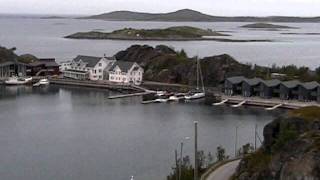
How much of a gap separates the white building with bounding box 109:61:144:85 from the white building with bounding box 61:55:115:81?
75 cm

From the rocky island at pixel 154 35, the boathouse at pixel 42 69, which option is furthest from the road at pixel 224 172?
the rocky island at pixel 154 35

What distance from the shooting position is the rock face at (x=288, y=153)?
5.69 m

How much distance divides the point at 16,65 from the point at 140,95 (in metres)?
6.49

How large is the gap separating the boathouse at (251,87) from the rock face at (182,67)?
1205 mm

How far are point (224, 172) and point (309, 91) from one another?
362 inches

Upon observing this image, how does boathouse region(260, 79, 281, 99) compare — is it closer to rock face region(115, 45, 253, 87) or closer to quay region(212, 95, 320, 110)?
quay region(212, 95, 320, 110)

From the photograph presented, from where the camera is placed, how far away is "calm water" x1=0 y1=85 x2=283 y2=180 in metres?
9.36

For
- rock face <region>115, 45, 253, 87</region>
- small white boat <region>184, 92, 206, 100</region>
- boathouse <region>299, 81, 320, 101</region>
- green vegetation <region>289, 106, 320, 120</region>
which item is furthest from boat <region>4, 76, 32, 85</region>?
green vegetation <region>289, 106, 320, 120</region>

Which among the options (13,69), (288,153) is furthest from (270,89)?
(288,153)

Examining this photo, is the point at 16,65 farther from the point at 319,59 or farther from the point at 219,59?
the point at 319,59

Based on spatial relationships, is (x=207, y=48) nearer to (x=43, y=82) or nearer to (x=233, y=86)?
(x=43, y=82)

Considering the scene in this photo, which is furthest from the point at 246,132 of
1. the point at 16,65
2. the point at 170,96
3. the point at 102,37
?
the point at 102,37

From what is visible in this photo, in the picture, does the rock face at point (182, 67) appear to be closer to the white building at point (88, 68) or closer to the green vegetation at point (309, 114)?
the white building at point (88, 68)

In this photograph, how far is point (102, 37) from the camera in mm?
53781
